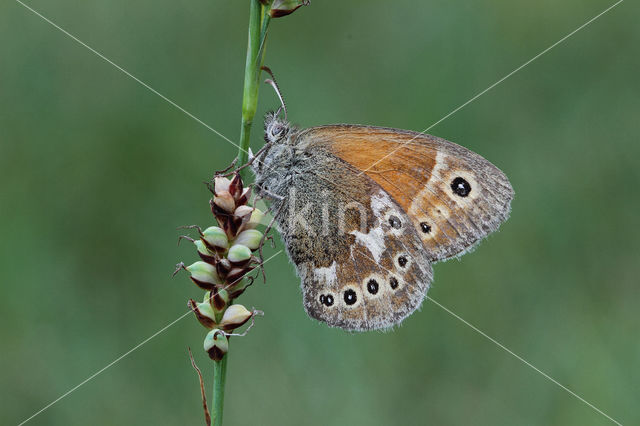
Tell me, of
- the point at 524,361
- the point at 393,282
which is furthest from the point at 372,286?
the point at 524,361

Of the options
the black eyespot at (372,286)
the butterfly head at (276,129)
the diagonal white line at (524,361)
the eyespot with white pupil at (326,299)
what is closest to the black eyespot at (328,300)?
the eyespot with white pupil at (326,299)

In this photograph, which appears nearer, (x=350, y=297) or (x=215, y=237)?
(x=215, y=237)

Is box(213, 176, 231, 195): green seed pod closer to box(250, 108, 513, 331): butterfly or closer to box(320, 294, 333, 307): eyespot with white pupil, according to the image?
box(250, 108, 513, 331): butterfly

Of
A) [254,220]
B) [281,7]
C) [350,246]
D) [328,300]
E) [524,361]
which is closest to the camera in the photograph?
[281,7]

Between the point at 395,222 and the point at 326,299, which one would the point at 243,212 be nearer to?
the point at 326,299

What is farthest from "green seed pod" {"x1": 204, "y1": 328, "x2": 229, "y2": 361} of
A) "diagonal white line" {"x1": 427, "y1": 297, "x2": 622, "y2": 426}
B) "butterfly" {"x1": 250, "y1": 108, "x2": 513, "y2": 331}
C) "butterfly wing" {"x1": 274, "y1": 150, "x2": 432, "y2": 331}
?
"diagonal white line" {"x1": 427, "y1": 297, "x2": 622, "y2": 426}
